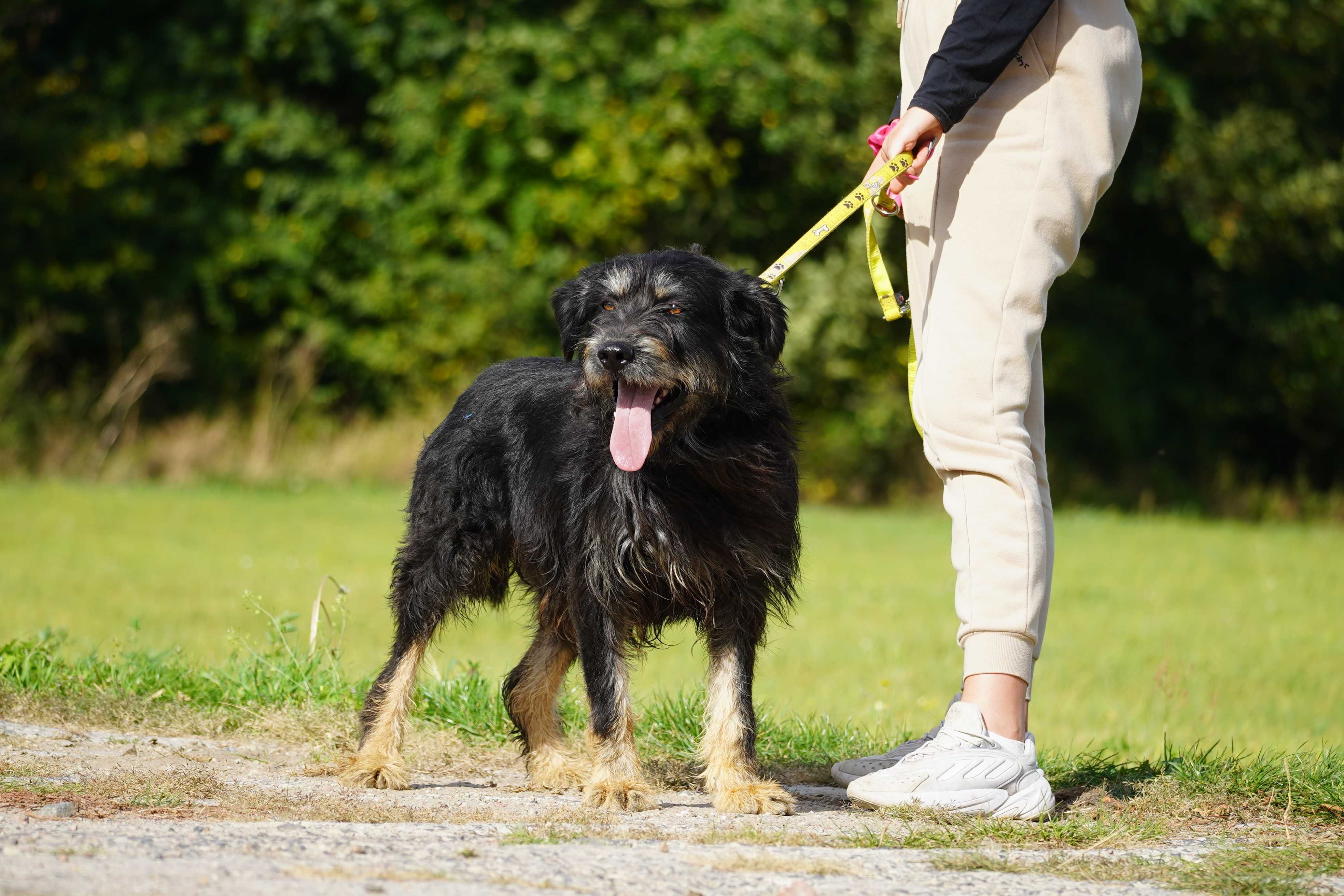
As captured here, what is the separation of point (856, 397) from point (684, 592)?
599 inches

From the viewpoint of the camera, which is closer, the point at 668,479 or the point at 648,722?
the point at 668,479

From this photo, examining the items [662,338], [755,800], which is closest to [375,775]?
[755,800]

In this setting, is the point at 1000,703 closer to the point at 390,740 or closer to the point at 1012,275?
the point at 1012,275

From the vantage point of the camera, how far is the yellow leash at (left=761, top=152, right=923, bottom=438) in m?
4.24

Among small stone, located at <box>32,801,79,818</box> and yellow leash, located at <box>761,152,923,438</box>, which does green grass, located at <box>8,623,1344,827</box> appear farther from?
small stone, located at <box>32,801,79,818</box>

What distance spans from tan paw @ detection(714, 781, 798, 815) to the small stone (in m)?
1.81

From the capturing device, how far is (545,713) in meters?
4.96

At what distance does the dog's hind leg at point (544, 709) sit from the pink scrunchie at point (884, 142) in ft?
6.43

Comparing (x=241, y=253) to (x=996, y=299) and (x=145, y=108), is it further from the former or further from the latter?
(x=996, y=299)

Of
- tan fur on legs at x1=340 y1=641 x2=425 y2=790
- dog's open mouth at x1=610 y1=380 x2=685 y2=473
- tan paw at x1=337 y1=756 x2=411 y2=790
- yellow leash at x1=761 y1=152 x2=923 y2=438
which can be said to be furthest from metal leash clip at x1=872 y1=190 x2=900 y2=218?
tan paw at x1=337 y1=756 x2=411 y2=790

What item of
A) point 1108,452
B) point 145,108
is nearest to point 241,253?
point 145,108

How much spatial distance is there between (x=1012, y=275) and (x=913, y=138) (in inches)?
19.8

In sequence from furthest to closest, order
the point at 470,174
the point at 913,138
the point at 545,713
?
the point at 470,174, the point at 545,713, the point at 913,138

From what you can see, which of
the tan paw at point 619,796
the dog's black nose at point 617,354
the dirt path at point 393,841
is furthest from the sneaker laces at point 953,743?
the dog's black nose at point 617,354
